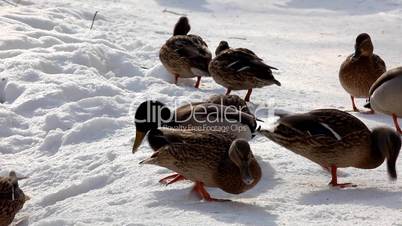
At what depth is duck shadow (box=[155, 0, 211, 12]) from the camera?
50.3 feet

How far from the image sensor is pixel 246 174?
17.0ft

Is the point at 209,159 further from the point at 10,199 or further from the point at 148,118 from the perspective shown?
the point at 10,199

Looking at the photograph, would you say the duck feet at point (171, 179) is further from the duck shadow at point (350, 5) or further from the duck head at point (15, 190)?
the duck shadow at point (350, 5)

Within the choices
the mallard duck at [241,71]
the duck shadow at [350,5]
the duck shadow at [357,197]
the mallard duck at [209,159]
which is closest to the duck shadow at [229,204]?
the mallard duck at [209,159]

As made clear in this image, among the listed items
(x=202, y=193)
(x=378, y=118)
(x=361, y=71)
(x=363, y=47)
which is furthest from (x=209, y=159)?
(x=363, y=47)

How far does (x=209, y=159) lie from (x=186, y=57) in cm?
402

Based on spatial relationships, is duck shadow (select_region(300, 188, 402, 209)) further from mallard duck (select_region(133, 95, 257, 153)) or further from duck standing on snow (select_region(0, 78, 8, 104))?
duck standing on snow (select_region(0, 78, 8, 104))

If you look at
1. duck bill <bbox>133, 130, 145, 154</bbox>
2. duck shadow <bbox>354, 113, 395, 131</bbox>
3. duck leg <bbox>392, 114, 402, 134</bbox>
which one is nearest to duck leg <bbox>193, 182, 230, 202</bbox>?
duck bill <bbox>133, 130, 145, 154</bbox>

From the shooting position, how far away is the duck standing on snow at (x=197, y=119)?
249 inches

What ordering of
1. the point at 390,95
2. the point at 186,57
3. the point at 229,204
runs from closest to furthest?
the point at 229,204, the point at 390,95, the point at 186,57

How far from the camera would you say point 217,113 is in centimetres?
640

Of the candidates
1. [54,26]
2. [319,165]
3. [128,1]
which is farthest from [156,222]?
[128,1]

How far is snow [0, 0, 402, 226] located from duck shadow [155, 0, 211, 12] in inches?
1.6

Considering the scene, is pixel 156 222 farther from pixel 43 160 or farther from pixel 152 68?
pixel 152 68
